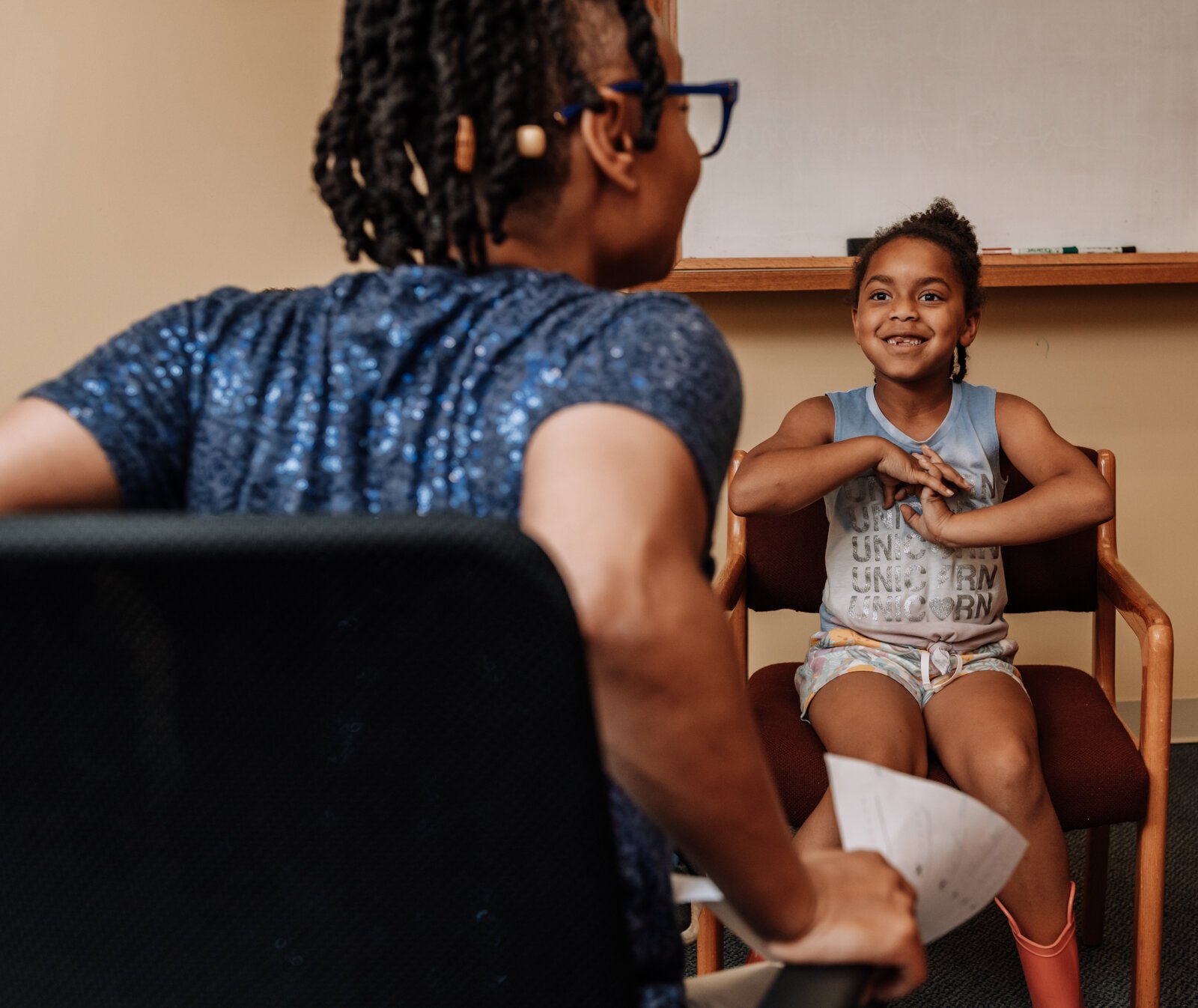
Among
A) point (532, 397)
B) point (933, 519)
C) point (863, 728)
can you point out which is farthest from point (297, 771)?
point (933, 519)

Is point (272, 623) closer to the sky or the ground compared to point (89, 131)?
closer to the ground

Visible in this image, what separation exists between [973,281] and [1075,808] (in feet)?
2.83

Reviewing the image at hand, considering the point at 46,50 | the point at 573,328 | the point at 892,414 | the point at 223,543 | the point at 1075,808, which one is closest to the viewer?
the point at 223,543

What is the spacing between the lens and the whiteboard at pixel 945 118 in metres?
2.26

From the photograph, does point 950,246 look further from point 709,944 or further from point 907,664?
point 709,944

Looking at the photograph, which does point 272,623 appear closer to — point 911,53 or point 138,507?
point 138,507

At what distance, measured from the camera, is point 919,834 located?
0.59m

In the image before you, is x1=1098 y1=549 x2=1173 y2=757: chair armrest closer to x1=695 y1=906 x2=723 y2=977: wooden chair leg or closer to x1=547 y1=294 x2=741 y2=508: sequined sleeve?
x1=695 y1=906 x2=723 y2=977: wooden chair leg

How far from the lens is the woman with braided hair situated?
45 centimetres

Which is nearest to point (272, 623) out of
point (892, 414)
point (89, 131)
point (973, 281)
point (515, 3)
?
point (515, 3)

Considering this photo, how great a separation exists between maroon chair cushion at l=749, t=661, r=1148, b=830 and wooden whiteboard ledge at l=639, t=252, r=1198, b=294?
1.08 m

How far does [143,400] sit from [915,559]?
1.30 meters

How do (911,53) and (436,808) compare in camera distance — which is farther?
(911,53)

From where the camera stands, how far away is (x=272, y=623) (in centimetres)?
38
